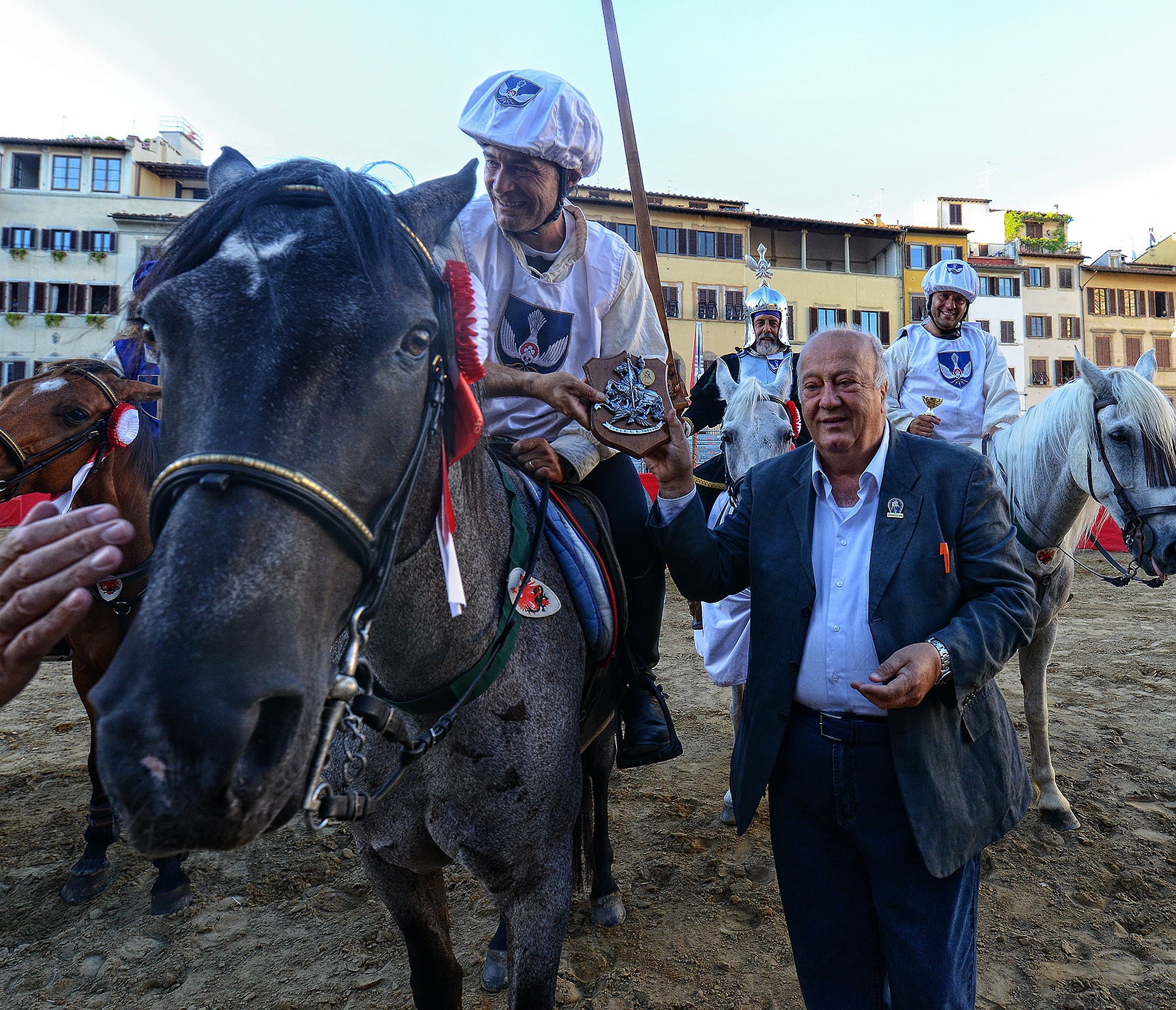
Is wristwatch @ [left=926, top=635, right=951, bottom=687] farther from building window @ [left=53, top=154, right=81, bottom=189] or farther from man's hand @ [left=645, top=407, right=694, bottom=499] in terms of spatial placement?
building window @ [left=53, top=154, right=81, bottom=189]

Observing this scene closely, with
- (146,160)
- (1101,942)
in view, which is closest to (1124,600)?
(1101,942)

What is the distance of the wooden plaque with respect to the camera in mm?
1991

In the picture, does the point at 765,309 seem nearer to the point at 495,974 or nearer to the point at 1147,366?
the point at 1147,366

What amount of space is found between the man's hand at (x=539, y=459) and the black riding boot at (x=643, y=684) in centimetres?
51

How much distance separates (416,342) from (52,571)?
682 millimetres

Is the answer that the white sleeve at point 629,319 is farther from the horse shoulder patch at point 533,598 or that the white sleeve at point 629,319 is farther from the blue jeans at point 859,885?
the blue jeans at point 859,885

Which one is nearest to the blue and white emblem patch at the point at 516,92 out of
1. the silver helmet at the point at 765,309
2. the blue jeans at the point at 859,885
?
the blue jeans at the point at 859,885

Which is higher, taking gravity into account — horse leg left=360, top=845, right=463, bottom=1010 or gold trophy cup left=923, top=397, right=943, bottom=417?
gold trophy cup left=923, top=397, right=943, bottom=417

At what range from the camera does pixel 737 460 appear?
18.7 ft

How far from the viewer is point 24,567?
3.67 feet

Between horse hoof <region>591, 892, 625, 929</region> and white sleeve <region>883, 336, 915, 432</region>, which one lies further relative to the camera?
white sleeve <region>883, 336, 915, 432</region>

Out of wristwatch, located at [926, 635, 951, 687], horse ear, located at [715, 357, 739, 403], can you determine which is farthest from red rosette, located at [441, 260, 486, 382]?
horse ear, located at [715, 357, 739, 403]

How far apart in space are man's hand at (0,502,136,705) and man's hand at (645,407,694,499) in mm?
1339

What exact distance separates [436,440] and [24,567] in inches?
27.0
